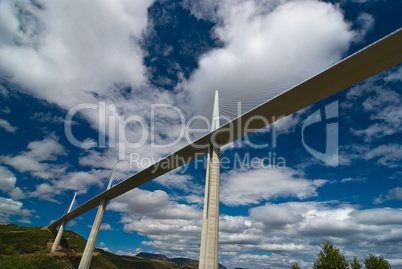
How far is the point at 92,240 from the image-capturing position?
41.0 metres

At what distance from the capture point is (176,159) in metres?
26.1

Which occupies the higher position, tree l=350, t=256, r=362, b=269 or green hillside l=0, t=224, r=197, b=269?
tree l=350, t=256, r=362, b=269

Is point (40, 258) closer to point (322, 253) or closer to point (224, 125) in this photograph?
point (224, 125)

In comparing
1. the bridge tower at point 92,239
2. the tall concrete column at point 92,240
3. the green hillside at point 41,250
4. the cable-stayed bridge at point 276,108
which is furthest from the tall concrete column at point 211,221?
the green hillside at point 41,250

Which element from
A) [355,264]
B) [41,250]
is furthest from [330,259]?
[41,250]

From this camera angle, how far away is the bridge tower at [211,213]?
1653 cm

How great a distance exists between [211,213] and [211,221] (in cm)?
62

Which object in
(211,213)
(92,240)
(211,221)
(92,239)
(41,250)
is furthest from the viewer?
(41,250)

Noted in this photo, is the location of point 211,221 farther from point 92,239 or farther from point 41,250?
point 41,250

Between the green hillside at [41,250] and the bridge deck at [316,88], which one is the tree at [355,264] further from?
the green hillside at [41,250]

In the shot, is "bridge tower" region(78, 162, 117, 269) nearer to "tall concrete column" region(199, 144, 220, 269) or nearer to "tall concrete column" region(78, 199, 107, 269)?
"tall concrete column" region(78, 199, 107, 269)

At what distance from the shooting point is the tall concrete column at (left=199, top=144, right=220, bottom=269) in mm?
16500

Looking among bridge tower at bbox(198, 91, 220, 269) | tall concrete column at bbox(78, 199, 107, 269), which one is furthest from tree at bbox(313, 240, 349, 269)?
tall concrete column at bbox(78, 199, 107, 269)

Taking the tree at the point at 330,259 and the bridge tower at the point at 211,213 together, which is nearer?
the bridge tower at the point at 211,213
